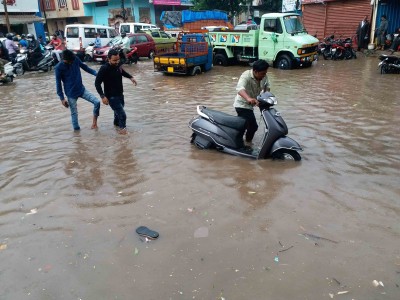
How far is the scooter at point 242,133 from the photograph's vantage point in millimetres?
4595

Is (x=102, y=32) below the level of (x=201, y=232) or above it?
above

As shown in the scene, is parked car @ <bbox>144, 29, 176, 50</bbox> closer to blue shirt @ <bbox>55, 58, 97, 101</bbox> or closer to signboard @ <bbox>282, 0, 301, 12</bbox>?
signboard @ <bbox>282, 0, 301, 12</bbox>

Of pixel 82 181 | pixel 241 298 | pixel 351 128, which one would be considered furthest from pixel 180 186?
pixel 351 128

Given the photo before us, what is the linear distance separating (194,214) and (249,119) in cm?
220

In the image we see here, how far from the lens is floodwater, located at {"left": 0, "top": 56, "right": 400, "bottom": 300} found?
8.75 ft

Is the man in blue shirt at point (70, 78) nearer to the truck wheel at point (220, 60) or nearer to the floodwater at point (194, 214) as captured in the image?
the floodwater at point (194, 214)

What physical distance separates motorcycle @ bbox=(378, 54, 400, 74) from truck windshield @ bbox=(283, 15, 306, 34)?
11.0ft

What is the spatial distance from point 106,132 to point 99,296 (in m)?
4.39

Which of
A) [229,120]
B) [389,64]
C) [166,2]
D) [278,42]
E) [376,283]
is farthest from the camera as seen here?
[166,2]

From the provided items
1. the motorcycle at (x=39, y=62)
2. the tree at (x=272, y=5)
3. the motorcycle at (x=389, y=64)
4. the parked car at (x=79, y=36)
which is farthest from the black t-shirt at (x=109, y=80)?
the tree at (x=272, y=5)

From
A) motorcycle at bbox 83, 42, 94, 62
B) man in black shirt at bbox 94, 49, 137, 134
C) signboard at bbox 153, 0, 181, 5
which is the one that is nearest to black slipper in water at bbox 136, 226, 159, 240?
man in black shirt at bbox 94, 49, 137, 134

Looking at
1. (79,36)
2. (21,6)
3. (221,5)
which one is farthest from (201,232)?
(21,6)

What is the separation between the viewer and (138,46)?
1831cm

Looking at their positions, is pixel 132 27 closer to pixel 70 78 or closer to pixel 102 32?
pixel 102 32
